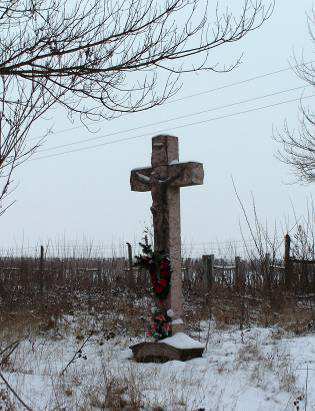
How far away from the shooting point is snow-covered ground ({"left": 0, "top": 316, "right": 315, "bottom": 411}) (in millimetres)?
3881

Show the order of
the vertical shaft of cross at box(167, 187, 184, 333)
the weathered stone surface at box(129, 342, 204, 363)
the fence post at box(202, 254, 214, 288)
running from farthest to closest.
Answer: the fence post at box(202, 254, 214, 288)
the vertical shaft of cross at box(167, 187, 184, 333)
the weathered stone surface at box(129, 342, 204, 363)

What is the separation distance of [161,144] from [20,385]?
10.0 feet

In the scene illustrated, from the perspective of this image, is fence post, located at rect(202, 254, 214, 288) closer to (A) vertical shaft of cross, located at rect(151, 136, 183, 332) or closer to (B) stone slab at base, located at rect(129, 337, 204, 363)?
(A) vertical shaft of cross, located at rect(151, 136, 183, 332)

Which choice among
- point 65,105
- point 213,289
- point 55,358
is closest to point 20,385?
point 55,358

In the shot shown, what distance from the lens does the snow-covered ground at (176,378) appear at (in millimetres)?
3881

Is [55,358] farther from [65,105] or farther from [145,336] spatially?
[65,105]

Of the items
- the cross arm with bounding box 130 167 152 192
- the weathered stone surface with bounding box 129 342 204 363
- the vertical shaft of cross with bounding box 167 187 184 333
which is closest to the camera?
the weathered stone surface with bounding box 129 342 204 363

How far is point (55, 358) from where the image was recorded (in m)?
5.80

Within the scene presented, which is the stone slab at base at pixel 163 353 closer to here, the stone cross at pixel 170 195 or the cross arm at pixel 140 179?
the stone cross at pixel 170 195

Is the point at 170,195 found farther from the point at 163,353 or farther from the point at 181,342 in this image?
the point at 163,353

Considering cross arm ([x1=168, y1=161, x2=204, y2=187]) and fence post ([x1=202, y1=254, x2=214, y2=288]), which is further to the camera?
fence post ([x1=202, y1=254, x2=214, y2=288])

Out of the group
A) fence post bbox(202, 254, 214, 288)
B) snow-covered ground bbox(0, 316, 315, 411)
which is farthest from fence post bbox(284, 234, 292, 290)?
snow-covered ground bbox(0, 316, 315, 411)

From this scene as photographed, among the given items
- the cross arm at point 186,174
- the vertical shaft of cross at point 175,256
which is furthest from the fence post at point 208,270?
the cross arm at point 186,174

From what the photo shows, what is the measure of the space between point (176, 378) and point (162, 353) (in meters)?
0.91
